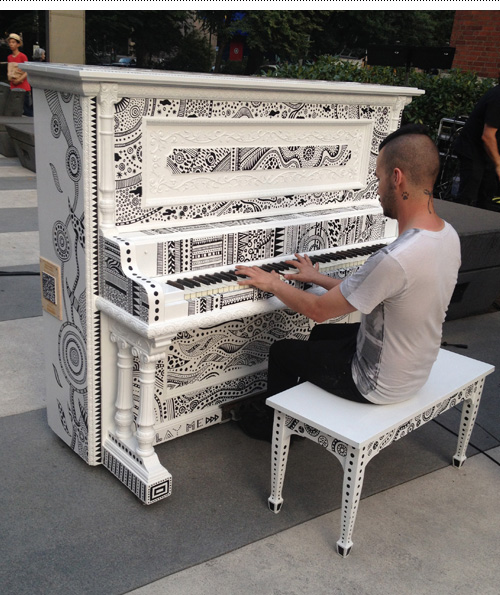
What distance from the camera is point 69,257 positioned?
258 centimetres

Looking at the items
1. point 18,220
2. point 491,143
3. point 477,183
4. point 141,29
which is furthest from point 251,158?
point 141,29

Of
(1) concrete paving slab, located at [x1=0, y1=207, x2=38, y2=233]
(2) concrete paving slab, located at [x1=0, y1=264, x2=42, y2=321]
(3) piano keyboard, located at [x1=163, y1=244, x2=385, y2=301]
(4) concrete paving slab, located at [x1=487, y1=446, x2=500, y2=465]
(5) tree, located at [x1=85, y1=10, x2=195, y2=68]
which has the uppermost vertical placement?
(5) tree, located at [x1=85, y1=10, x2=195, y2=68]

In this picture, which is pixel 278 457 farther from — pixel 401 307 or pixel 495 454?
pixel 495 454

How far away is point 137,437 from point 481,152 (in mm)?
4027

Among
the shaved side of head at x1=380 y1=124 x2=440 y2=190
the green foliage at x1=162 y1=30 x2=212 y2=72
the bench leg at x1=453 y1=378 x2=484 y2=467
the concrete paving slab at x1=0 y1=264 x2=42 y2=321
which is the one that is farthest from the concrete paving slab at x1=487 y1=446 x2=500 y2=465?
the green foliage at x1=162 y1=30 x2=212 y2=72

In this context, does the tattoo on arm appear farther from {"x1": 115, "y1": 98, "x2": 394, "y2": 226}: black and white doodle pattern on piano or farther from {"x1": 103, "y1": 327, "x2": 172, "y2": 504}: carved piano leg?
{"x1": 103, "y1": 327, "x2": 172, "y2": 504}: carved piano leg

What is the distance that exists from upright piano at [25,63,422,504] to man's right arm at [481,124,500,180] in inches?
80.1

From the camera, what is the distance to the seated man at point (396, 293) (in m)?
2.22

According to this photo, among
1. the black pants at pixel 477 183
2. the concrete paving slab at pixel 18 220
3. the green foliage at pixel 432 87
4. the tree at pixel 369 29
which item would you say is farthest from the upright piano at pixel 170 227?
the tree at pixel 369 29

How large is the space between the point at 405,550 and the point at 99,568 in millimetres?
1124

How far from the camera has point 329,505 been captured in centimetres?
267

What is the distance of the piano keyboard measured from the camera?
2439 millimetres

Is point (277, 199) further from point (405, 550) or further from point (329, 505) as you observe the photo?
point (405, 550)

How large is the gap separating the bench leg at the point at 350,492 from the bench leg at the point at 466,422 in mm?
852
